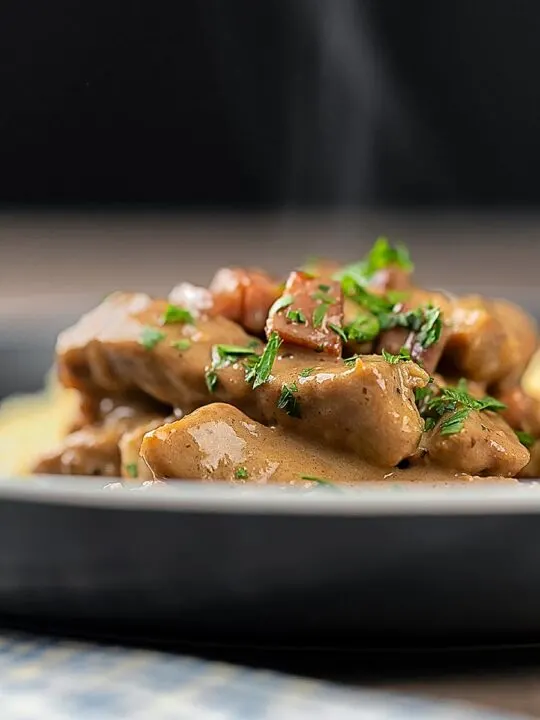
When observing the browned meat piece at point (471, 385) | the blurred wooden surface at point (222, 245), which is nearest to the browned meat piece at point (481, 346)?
the browned meat piece at point (471, 385)

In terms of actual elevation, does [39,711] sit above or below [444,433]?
below

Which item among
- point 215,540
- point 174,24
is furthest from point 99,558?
point 174,24

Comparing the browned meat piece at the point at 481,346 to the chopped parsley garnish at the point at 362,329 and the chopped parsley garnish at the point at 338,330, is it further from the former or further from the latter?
the chopped parsley garnish at the point at 338,330

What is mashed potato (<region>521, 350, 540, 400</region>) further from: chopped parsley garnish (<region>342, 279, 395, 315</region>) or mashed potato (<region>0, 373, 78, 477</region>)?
mashed potato (<region>0, 373, 78, 477</region>)

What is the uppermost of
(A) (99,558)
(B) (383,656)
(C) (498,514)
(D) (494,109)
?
(D) (494,109)

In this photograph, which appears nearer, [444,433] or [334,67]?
[444,433]

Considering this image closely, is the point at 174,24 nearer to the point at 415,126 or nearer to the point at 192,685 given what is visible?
the point at 415,126

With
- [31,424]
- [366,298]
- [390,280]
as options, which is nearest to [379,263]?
[390,280]

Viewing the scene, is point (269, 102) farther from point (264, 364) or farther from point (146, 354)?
point (264, 364)
